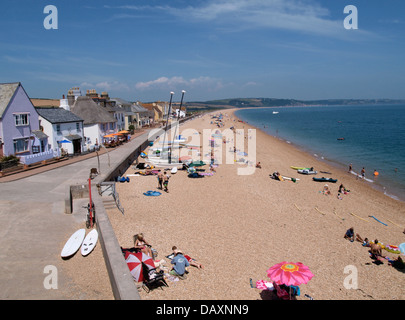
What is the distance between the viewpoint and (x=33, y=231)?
11.2 metres

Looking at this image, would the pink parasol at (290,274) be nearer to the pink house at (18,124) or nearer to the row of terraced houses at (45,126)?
the row of terraced houses at (45,126)

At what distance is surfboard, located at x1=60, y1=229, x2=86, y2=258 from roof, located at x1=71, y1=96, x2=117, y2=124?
91.4ft

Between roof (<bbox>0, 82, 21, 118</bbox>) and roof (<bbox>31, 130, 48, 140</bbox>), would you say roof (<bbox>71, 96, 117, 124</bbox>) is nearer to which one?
roof (<bbox>31, 130, 48, 140</bbox>)

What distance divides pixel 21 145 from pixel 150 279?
19679mm

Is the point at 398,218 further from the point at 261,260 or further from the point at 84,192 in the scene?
the point at 84,192

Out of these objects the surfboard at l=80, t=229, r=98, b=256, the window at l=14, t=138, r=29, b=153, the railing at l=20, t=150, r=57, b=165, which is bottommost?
the surfboard at l=80, t=229, r=98, b=256

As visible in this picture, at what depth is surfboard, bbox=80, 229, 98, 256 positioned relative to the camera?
985 centimetres

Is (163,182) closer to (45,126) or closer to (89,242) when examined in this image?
(89,242)

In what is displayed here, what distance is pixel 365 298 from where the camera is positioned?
32.3 feet

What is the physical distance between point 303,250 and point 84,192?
35.1ft

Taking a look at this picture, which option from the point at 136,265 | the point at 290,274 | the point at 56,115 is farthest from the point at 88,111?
the point at 290,274

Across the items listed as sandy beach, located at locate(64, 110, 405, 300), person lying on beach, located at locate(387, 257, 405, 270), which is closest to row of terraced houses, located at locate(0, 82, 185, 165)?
sandy beach, located at locate(64, 110, 405, 300)
